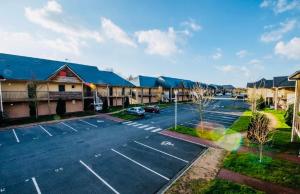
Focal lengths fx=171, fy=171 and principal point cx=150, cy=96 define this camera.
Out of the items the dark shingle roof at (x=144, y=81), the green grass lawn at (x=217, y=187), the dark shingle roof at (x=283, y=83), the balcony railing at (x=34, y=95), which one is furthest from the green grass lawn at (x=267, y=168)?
the dark shingle roof at (x=144, y=81)

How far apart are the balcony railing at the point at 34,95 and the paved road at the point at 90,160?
22.9 ft

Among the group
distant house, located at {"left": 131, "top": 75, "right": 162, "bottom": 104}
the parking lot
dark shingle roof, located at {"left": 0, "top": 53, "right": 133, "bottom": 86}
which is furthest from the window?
distant house, located at {"left": 131, "top": 75, "right": 162, "bottom": 104}

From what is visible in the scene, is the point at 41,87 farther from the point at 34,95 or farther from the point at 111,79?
the point at 111,79

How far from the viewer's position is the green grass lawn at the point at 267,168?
943cm

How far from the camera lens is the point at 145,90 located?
163 feet

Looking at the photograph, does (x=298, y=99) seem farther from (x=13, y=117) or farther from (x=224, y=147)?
(x=13, y=117)

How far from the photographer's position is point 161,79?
5719 centimetres

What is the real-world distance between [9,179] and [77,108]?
24.6 m

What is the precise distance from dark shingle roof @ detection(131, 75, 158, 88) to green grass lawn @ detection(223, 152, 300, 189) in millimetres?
37615

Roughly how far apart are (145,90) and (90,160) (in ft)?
126

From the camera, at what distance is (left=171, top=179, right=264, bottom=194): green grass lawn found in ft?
27.1

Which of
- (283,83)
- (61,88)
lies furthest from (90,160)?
(283,83)

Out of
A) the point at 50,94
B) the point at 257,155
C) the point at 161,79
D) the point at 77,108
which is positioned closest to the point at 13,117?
the point at 50,94

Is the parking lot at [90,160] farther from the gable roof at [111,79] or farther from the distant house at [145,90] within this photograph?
the distant house at [145,90]
